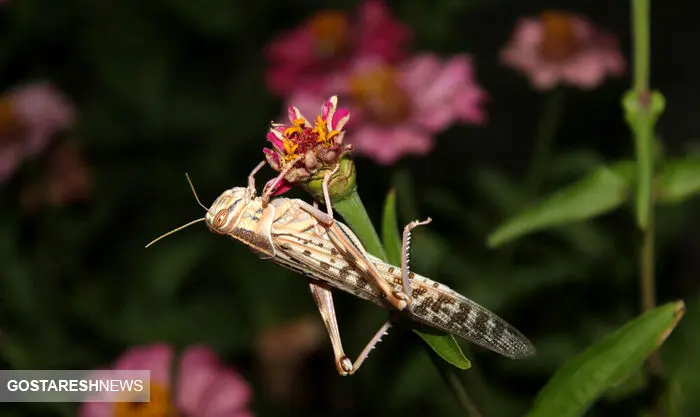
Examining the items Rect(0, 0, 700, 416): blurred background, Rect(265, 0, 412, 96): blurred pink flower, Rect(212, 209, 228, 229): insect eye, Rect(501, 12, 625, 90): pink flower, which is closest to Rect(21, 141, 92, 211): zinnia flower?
Rect(0, 0, 700, 416): blurred background

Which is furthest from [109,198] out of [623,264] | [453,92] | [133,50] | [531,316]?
[623,264]

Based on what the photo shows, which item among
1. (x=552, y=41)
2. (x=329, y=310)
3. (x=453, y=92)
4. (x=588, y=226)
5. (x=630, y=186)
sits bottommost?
(x=329, y=310)

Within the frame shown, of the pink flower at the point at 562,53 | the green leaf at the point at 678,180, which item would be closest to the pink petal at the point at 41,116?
the pink flower at the point at 562,53

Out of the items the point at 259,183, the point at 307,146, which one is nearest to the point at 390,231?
the point at 307,146

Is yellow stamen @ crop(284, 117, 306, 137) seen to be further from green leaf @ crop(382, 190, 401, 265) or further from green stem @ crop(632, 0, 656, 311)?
green stem @ crop(632, 0, 656, 311)

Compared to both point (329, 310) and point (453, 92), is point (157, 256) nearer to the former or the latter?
point (453, 92)
